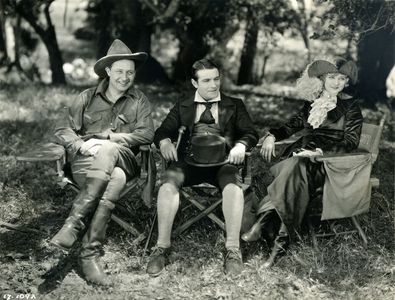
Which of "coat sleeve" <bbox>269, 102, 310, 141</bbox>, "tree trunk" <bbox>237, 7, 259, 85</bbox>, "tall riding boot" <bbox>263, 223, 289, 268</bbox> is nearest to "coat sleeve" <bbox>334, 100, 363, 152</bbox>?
"coat sleeve" <bbox>269, 102, 310, 141</bbox>

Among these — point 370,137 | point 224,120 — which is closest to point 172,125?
point 224,120

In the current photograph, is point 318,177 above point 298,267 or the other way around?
above

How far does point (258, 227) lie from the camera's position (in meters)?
4.49

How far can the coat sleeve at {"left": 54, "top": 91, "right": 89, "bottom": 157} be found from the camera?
4.55 meters

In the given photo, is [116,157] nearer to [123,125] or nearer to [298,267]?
[123,125]

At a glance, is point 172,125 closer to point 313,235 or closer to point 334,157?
point 334,157

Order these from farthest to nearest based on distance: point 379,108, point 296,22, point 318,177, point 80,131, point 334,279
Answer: point 296,22 < point 379,108 < point 80,131 < point 318,177 < point 334,279

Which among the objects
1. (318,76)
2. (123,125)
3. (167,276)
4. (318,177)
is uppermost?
(318,76)

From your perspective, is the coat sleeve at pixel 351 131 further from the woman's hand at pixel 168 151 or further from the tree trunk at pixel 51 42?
the tree trunk at pixel 51 42

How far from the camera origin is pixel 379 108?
36.0 feet

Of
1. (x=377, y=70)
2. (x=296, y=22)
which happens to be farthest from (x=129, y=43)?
(x=377, y=70)

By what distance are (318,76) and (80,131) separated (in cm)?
227

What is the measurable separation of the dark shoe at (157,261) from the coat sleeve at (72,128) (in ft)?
3.60

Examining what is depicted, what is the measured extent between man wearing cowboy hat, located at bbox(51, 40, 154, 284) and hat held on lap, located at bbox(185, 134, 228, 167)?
492mm
